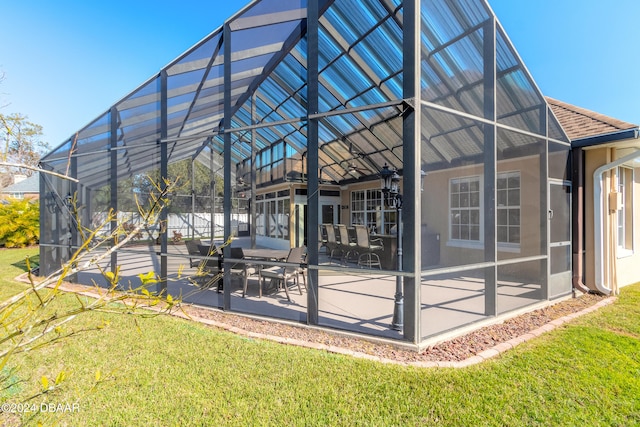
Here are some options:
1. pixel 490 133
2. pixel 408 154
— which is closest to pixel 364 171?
pixel 490 133

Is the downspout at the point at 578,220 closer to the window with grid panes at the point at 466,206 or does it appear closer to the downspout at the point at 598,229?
the downspout at the point at 598,229

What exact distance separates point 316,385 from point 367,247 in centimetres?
556

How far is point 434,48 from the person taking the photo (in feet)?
14.2

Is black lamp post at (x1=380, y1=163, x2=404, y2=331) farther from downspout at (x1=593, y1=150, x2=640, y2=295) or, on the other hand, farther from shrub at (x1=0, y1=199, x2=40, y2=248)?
shrub at (x1=0, y1=199, x2=40, y2=248)

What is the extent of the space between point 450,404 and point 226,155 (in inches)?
180

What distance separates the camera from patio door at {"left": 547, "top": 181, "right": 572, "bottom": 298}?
5.67 m

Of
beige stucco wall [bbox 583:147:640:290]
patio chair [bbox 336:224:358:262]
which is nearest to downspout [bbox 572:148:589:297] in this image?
beige stucco wall [bbox 583:147:640:290]

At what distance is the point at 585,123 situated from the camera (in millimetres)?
6500

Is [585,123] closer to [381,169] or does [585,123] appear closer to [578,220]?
[578,220]

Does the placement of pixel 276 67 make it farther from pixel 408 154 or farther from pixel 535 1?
pixel 535 1

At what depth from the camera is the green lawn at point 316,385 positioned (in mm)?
2623

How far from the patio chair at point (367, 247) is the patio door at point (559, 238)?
12.3ft

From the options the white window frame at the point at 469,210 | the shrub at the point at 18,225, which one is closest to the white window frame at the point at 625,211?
the white window frame at the point at 469,210

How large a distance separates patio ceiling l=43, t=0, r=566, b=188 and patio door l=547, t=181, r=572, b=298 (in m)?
1.10
